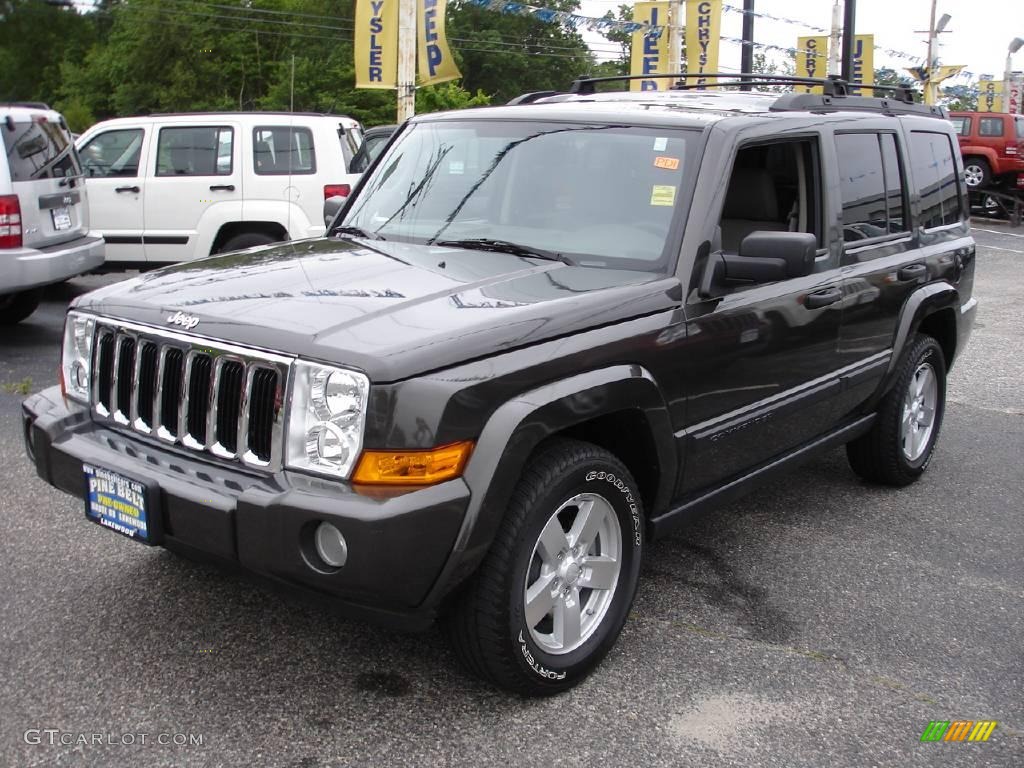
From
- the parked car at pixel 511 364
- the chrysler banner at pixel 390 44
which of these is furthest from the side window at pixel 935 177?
the chrysler banner at pixel 390 44

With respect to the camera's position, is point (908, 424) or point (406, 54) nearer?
point (908, 424)

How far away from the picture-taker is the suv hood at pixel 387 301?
9.35 feet

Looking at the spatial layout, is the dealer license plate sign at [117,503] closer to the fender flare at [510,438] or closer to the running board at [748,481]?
the fender flare at [510,438]

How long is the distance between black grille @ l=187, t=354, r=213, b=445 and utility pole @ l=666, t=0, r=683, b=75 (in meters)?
20.2

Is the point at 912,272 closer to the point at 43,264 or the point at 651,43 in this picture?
the point at 43,264

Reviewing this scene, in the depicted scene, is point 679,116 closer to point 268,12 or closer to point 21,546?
point 21,546

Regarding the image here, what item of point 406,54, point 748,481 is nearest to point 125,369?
point 748,481

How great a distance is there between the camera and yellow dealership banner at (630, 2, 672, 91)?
22.4 meters

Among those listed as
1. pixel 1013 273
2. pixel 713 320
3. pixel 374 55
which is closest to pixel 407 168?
pixel 713 320

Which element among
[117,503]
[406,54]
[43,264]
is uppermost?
[406,54]

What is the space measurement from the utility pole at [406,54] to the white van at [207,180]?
4.30 metres

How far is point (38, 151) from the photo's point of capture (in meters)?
8.20

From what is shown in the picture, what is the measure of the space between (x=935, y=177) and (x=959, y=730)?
3.17 meters

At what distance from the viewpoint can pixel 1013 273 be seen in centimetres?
1495
